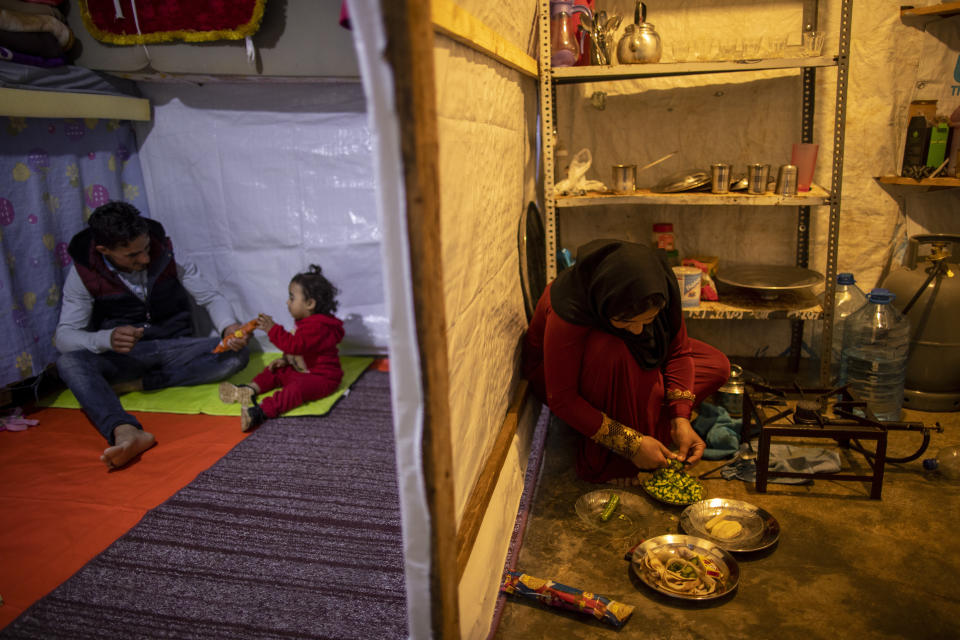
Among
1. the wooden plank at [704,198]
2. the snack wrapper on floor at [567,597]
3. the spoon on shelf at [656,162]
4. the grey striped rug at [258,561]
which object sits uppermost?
the spoon on shelf at [656,162]

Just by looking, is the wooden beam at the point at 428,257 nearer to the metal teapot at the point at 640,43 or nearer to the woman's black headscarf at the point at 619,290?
the woman's black headscarf at the point at 619,290

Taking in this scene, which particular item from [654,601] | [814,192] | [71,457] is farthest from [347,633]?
[814,192]

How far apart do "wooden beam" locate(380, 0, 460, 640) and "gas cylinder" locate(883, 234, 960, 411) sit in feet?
7.44

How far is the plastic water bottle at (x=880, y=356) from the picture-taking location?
8.13 feet

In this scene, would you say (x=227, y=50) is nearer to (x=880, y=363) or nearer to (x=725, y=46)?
(x=725, y=46)

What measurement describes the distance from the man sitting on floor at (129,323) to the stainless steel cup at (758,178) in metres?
2.38

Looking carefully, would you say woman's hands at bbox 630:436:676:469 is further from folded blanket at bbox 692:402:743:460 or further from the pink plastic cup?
the pink plastic cup

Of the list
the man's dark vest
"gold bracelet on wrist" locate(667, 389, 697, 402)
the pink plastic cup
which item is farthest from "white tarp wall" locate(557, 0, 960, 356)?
the man's dark vest

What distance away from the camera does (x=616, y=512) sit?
1.99m

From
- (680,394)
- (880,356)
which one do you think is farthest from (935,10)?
(680,394)

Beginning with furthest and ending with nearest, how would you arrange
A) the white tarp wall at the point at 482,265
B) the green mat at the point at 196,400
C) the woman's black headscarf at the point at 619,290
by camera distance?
the green mat at the point at 196,400, the woman's black headscarf at the point at 619,290, the white tarp wall at the point at 482,265

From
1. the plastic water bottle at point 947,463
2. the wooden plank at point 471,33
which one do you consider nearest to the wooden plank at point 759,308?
the plastic water bottle at point 947,463

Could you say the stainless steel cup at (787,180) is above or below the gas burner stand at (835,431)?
above

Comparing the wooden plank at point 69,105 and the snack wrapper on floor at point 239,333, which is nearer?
the wooden plank at point 69,105
